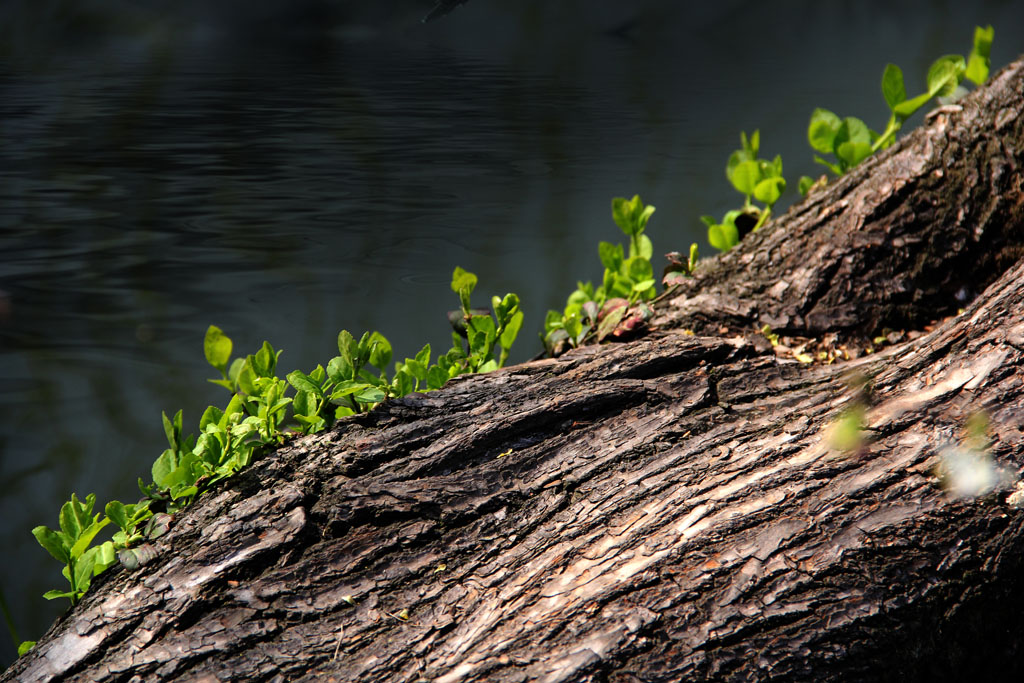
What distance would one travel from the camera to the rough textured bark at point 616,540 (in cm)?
87

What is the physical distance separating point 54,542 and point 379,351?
1.95ft

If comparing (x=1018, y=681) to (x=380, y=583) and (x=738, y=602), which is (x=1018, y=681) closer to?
(x=738, y=602)

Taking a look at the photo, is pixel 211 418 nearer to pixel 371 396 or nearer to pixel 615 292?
pixel 371 396

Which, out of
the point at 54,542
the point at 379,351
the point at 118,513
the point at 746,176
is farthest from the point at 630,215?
the point at 54,542

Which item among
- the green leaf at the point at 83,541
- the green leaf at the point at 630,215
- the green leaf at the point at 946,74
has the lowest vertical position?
the green leaf at the point at 83,541

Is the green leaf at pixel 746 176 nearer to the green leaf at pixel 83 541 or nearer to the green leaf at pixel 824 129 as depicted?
the green leaf at pixel 824 129

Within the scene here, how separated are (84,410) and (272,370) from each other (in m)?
0.33

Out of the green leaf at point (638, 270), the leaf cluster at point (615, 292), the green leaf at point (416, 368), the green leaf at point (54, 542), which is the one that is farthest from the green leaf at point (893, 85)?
the green leaf at point (54, 542)

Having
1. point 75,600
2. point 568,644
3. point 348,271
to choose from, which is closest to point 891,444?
point 568,644

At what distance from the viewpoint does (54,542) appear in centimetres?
110

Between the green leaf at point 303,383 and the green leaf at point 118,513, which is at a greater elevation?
the green leaf at point 303,383

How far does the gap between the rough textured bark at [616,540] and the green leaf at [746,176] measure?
0.52 metres

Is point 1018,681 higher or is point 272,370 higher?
point 272,370

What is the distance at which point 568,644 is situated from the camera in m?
0.87
